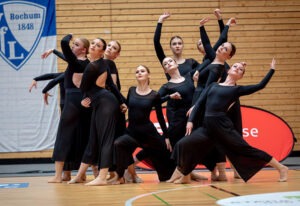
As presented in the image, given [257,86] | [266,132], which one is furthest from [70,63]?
[266,132]

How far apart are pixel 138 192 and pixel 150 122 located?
1331mm

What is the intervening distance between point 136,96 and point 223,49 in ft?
3.66

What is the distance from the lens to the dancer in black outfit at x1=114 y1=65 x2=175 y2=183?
6852 millimetres

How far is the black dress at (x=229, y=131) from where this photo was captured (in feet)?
21.4

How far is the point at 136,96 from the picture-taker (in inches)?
276

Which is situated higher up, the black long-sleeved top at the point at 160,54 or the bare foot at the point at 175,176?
the black long-sleeved top at the point at 160,54

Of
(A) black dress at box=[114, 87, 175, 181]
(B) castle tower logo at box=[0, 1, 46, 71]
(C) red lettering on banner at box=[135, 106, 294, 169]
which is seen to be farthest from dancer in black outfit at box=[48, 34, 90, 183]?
(B) castle tower logo at box=[0, 1, 46, 71]

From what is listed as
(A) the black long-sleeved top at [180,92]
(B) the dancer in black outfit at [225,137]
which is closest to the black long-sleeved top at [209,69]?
(A) the black long-sleeved top at [180,92]

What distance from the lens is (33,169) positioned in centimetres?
963

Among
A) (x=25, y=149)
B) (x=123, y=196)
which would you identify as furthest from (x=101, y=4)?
(x=123, y=196)

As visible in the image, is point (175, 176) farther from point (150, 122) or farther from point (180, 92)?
point (180, 92)

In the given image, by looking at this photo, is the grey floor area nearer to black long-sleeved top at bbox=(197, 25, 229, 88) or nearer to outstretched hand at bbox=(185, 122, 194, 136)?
black long-sleeved top at bbox=(197, 25, 229, 88)

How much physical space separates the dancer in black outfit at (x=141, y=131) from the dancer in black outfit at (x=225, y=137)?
1.20ft

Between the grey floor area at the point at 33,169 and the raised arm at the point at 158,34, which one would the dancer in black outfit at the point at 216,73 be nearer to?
the raised arm at the point at 158,34
